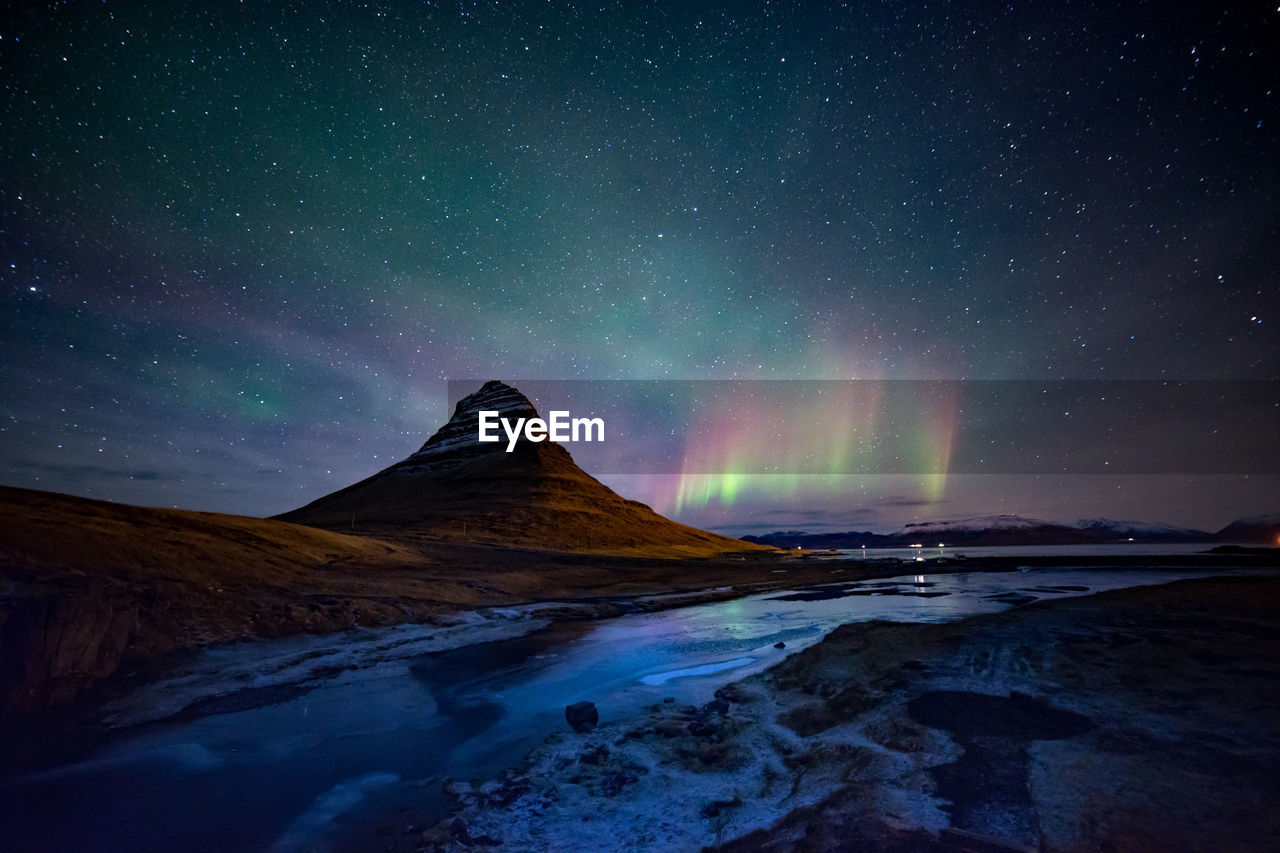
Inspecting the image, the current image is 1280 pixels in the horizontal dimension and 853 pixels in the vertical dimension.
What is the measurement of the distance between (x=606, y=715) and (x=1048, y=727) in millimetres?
6924

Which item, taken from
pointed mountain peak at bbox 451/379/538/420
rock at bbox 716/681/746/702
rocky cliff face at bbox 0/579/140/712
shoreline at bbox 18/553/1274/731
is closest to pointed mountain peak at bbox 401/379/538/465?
pointed mountain peak at bbox 451/379/538/420

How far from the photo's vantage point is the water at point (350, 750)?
583 centimetres

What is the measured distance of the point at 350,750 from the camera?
8117 mm

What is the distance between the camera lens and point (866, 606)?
77.3ft

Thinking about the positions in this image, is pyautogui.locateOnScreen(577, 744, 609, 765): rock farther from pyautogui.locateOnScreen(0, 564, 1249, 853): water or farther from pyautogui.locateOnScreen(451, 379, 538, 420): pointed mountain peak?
pyautogui.locateOnScreen(451, 379, 538, 420): pointed mountain peak

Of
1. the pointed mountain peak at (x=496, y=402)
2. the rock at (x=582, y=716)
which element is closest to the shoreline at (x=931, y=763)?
the rock at (x=582, y=716)

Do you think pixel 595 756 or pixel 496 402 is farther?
pixel 496 402

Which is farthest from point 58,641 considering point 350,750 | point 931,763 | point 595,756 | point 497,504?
point 497,504

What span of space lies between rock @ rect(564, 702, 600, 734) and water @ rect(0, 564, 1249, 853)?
0.34 meters

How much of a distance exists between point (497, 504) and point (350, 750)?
86.4 m

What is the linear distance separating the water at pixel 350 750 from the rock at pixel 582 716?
0.34m

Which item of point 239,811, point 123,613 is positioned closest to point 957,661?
point 239,811

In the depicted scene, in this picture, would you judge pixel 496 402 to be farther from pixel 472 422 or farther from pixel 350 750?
pixel 350 750

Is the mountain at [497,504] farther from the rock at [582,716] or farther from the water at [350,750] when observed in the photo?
the rock at [582,716]
